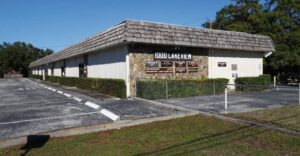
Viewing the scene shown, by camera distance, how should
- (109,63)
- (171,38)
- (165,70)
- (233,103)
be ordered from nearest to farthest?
(233,103)
(171,38)
(165,70)
(109,63)

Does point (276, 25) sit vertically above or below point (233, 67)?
above

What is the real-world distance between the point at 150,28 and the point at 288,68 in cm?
2052

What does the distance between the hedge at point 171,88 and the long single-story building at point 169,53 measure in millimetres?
979

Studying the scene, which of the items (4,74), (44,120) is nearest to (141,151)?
(44,120)

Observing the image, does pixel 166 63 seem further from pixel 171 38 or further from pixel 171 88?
pixel 171 88

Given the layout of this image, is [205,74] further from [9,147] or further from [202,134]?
[9,147]

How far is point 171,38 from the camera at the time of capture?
15.8m

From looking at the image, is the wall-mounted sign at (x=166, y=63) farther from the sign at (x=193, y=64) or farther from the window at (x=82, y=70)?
the window at (x=82, y=70)

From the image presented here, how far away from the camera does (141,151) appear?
6.23 meters

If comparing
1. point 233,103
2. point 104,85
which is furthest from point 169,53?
point 233,103

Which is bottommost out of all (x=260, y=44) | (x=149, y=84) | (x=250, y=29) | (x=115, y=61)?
(x=149, y=84)

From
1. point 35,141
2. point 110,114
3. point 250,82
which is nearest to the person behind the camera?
point 35,141

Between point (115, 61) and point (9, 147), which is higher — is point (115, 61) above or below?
above

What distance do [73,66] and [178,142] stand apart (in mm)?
22100
